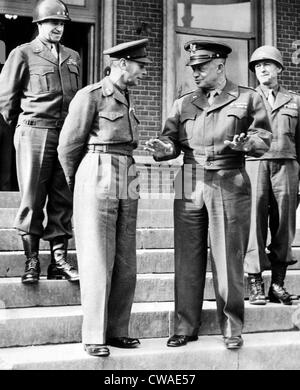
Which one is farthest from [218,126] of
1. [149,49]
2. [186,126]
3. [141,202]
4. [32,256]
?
[149,49]

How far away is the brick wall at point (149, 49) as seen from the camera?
7730 mm

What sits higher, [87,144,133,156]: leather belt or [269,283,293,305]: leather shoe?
[87,144,133,156]: leather belt

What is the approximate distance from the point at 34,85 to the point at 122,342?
6.74 feet

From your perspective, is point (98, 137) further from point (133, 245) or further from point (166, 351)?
point (166, 351)

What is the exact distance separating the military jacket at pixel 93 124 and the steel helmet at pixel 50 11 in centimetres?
88

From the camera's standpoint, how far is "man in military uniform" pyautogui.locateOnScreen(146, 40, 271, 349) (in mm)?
3674

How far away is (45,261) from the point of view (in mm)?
4379

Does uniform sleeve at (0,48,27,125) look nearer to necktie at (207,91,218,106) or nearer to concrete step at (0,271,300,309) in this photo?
concrete step at (0,271,300,309)

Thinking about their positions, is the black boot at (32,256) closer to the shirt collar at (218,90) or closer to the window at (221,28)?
the shirt collar at (218,90)

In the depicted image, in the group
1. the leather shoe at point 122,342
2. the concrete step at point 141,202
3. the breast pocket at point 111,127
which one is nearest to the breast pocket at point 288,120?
the breast pocket at point 111,127

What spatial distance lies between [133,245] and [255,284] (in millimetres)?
1219

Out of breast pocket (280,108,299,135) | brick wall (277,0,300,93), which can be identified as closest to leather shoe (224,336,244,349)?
breast pocket (280,108,299,135)

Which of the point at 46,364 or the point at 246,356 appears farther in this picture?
the point at 246,356

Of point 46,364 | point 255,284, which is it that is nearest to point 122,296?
point 46,364
